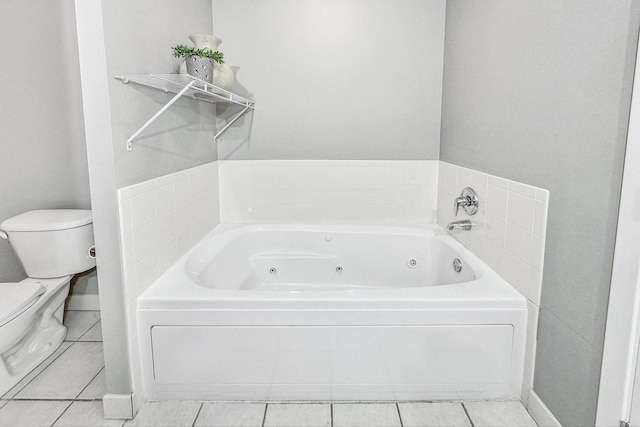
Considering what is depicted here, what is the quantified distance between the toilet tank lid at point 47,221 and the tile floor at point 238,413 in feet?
2.48

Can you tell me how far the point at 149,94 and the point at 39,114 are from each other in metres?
1.06

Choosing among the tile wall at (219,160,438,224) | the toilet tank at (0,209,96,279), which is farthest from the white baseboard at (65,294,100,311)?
the tile wall at (219,160,438,224)

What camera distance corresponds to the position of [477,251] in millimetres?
2084

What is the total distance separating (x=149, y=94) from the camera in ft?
5.66

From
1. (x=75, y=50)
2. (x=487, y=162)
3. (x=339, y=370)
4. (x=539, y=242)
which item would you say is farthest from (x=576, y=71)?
(x=75, y=50)

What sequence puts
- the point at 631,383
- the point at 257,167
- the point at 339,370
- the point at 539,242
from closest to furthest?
the point at 631,383 → the point at 539,242 → the point at 339,370 → the point at 257,167

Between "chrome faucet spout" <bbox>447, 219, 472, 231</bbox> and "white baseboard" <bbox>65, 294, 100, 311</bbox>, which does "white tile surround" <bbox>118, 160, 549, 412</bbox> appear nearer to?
"chrome faucet spout" <bbox>447, 219, 472, 231</bbox>

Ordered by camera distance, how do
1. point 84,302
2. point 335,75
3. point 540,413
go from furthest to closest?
point 335,75 → point 84,302 → point 540,413

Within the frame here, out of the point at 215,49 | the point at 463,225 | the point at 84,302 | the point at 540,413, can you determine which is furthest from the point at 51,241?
the point at 540,413

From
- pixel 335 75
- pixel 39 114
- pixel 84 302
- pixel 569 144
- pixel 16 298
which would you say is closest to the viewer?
pixel 569 144

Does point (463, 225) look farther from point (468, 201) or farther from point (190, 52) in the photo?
point (190, 52)

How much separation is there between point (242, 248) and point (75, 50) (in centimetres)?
150

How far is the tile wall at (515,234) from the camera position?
5.01 feet

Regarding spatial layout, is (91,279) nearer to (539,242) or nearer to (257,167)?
(257,167)
